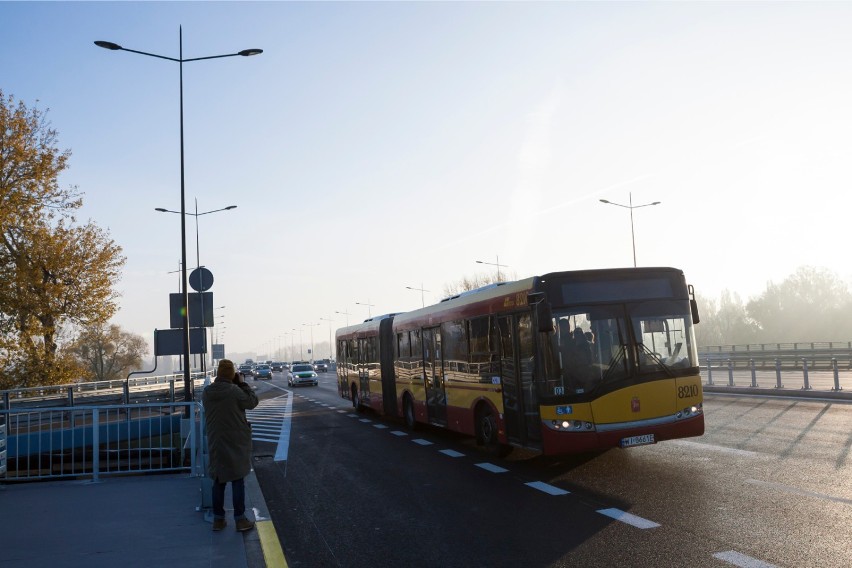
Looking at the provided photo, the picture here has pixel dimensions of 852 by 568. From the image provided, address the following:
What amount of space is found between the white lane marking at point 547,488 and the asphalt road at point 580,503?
4 cm

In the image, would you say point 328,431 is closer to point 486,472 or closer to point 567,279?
point 486,472

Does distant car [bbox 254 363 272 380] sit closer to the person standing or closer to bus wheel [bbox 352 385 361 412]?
bus wheel [bbox 352 385 361 412]

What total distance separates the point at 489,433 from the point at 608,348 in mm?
3237

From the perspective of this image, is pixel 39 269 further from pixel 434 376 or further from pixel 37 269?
pixel 434 376

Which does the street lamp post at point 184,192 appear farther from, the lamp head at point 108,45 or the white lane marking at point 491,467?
the white lane marking at point 491,467

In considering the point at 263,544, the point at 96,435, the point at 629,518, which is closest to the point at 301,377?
the point at 96,435

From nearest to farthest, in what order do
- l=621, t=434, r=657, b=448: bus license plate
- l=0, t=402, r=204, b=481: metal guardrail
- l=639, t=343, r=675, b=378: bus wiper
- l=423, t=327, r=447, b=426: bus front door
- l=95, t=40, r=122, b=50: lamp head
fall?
l=621, t=434, r=657, b=448: bus license plate, l=639, t=343, r=675, b=378: bus wiper, l=0, t=402, r=204, b=481: metal guardrail, l=423, t=327, r=447, b=426: bus front door, l=95, t=40, r=122, b=50: lamp head

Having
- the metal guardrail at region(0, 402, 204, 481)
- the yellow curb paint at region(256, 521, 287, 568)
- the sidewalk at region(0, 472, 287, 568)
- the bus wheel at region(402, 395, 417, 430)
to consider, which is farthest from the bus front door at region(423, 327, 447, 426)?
the yellow curb paint at region(256, 521, 287, 568)

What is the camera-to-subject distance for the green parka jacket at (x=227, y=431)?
8.34 meters

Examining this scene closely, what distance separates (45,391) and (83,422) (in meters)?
17.3

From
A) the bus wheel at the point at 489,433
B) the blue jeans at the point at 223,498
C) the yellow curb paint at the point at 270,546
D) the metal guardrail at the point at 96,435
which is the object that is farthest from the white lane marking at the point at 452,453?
the blue jeans at the point at 223,498

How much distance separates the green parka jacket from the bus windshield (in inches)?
178

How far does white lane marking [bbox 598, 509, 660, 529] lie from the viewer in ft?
26.0

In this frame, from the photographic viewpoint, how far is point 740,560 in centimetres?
652
